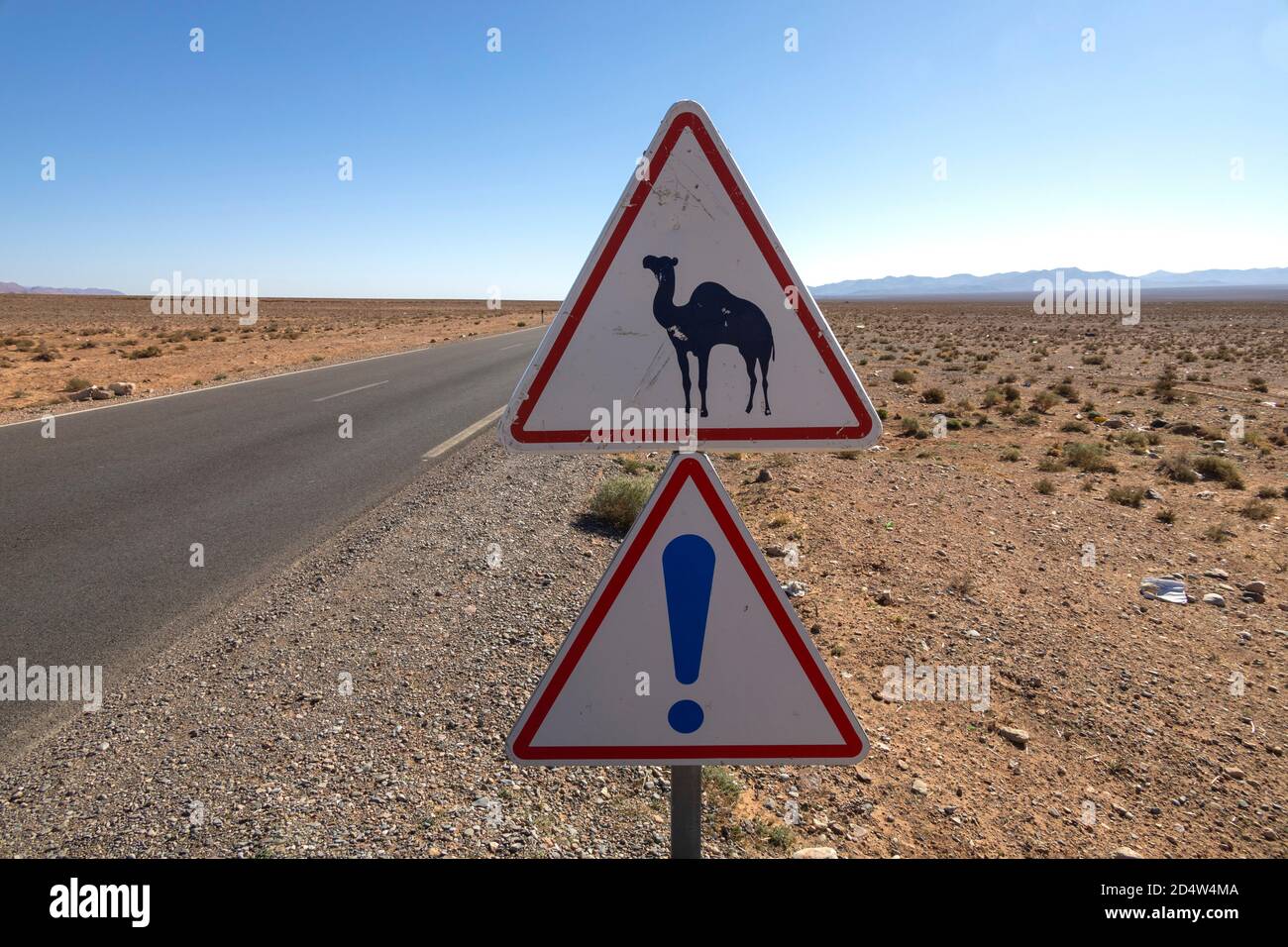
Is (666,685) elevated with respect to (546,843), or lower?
elevated

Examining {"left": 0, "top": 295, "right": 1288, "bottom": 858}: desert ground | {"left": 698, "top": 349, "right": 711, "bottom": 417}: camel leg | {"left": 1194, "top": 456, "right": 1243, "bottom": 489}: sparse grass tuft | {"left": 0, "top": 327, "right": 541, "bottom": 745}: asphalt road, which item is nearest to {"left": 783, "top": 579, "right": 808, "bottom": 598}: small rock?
{"left": 0, "top": 295, "right": 1288, "bottom": 858}: desert ground

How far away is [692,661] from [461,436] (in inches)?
343

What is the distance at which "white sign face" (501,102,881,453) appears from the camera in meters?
1.60

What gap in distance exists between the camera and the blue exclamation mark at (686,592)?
1615mm

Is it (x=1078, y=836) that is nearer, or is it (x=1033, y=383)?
(x=1078, y=836)

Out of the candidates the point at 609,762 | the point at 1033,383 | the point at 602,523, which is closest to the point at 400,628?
the point at 602,523

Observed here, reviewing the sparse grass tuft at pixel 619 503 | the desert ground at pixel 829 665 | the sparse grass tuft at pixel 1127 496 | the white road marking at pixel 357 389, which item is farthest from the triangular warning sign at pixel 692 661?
the white road marking at pixel 357 389

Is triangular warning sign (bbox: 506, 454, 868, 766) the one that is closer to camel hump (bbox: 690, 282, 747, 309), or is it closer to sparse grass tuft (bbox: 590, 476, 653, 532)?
camel hump (bbox: 690, 282, 747, 309)

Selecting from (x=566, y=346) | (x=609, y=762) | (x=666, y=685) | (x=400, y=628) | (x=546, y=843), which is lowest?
(x=546, y=843)

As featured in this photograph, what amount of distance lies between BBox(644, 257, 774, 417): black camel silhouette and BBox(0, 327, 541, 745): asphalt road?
3.70 metres

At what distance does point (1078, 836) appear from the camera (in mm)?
2957

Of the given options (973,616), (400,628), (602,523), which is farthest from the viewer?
(602,523)

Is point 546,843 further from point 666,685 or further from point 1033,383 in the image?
point 1033,383

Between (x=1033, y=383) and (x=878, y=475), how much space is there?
1274cm
